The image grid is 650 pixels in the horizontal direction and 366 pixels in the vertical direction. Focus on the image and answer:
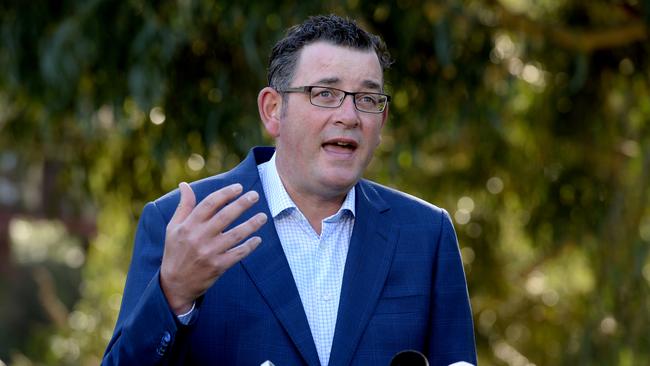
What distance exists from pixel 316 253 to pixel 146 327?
460 mm

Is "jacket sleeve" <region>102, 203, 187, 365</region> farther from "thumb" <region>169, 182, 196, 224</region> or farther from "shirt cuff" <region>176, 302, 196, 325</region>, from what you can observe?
"thumb" <region>169, 182, 196, 224</region>

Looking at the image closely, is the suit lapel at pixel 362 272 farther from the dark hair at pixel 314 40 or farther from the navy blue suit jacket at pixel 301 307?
the dark hair at pixel 314 40

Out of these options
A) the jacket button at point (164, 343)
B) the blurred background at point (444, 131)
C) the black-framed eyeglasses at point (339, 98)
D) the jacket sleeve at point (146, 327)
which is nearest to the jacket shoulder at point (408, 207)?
the black-framed eyeglasses at point (339, 98)

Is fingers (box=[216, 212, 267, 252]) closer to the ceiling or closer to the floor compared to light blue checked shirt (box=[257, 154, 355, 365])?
closer to the ceiling

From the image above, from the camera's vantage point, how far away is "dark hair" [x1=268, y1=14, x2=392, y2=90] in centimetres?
234

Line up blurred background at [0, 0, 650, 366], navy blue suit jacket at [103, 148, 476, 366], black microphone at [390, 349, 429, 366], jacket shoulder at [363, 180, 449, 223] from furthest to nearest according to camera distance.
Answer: blurred background at [0, 0, 650, 366]
jacket shoulder at [363, 180, 449, 223]
navy blue suit jacket at [103, 148, 476, 366]
black microphone at [390, 349, 429, 366]

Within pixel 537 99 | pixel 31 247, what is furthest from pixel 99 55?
pixel 31 247

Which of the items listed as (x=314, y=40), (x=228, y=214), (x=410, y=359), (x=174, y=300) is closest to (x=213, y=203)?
(x=228, y=214)

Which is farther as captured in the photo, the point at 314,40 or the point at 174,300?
the point at 314,40

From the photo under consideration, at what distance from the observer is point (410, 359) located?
183 cm

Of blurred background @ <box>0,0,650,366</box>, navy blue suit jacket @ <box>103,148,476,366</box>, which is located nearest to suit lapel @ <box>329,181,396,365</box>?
navy blue suit jacket @ <box>103,148,476,366</box>

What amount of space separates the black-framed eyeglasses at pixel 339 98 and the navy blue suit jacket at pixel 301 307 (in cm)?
22

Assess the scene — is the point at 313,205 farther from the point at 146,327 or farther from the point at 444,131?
the point at 444,131

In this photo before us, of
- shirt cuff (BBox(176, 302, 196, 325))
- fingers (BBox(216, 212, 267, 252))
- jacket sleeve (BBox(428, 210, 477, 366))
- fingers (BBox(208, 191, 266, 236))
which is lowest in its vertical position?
jacket sleeve (BBox(428, 210, 477, 366))
